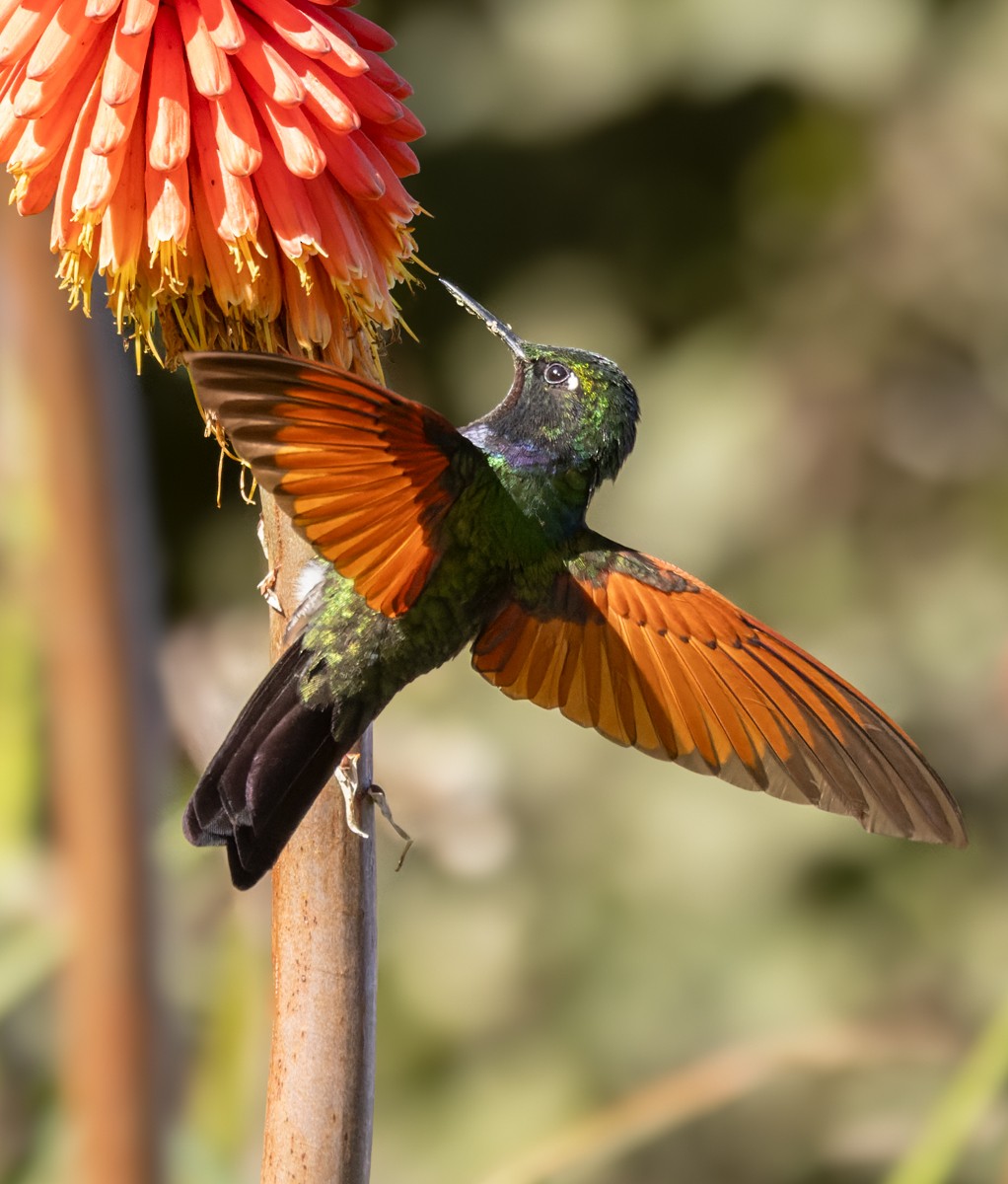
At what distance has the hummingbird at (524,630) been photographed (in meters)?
0.91

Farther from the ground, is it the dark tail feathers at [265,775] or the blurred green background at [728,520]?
the blurred green background at [728,520]

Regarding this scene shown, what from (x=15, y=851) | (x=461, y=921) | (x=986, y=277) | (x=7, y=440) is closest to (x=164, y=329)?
(x=7, y=440)

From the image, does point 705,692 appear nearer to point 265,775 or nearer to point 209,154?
point 265,775

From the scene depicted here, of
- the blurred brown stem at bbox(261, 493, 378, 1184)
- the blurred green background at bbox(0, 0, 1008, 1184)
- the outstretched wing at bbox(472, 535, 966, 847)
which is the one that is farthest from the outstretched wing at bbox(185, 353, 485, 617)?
the blurred green background at bbox(0, 0, 1008, 1184)

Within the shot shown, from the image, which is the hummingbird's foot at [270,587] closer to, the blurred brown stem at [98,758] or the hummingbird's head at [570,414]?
the blurred brown stem at [98,758]

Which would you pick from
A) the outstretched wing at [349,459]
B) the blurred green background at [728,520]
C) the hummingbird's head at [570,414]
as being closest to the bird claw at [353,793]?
the outstretched wing at [349,459]

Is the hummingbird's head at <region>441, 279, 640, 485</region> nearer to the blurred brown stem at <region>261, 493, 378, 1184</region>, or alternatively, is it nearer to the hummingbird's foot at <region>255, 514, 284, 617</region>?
the hummingbird's foot at <region>255, 514, 284, 617</region>

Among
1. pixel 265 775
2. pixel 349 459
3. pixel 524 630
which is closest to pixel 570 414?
pixel 524 630

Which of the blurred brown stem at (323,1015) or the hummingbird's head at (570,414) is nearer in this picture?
the blurred brown stem at (323,1015)

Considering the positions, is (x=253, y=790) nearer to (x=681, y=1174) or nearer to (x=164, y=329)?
(x=164, y=329)

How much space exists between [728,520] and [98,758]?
1837 mm

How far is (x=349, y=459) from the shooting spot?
2.99ft

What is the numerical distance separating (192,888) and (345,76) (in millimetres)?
837

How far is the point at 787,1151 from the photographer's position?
7.46 ft
